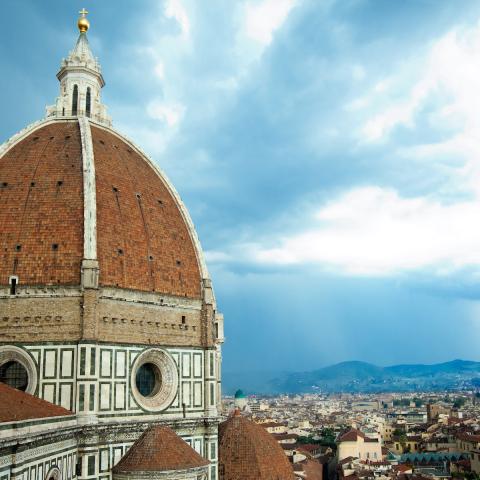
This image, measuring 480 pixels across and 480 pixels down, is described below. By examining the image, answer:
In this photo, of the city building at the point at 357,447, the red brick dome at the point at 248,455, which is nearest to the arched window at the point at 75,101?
the red brick dome at the point at 248,455

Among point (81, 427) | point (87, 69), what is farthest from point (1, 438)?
point (87, 69)

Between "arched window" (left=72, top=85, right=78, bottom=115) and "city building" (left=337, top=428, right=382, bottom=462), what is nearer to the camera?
"arched window" (left=72, top=85, right=78, bottom=115)

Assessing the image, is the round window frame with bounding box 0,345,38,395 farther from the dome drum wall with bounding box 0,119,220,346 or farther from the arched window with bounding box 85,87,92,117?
the arched window with bounding box 85,87,92,117

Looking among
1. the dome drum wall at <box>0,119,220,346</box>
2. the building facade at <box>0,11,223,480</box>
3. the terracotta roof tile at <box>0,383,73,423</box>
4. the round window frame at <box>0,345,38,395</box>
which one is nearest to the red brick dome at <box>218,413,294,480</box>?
the building facade at <box>0,11,223,480</box>

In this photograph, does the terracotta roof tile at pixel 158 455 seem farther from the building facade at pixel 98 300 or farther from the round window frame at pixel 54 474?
the round window frame at pixel 54 474

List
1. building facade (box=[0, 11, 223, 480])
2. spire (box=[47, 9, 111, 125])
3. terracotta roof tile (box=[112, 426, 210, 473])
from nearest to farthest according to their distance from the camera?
1. terracotta roof tile (box=[112, 426, 210, 473])
2. building facade (box=[0, 11, 223, 480])
3. spire (box=[47, 9, 111, 125])
